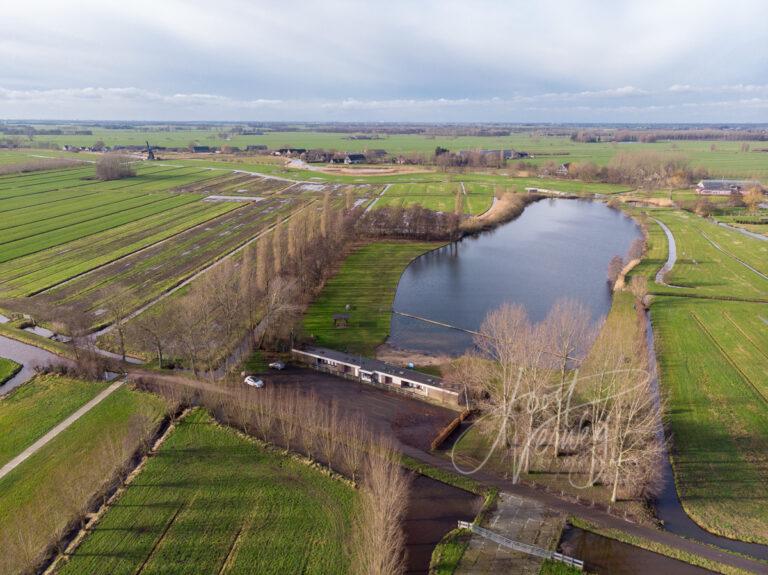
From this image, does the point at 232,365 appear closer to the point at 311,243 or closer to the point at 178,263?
the point at 311,243

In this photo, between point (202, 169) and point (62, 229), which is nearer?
point (62, 229)

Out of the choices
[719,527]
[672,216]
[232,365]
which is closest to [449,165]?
[672,216]

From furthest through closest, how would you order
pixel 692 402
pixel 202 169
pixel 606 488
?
pixel 202 169, pixel 692 402, pixel 606 488

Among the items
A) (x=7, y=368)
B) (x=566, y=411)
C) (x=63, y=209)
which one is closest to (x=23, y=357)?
(x=7, y=368)

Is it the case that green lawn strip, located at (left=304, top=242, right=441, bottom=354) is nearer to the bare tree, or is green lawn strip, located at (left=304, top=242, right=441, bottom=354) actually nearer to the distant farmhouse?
the bare tree

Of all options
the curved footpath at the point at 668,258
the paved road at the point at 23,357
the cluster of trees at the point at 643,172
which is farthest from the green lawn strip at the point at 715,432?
the cluster of trees at the point at 643,172

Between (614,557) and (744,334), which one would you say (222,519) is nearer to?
(614,557)
